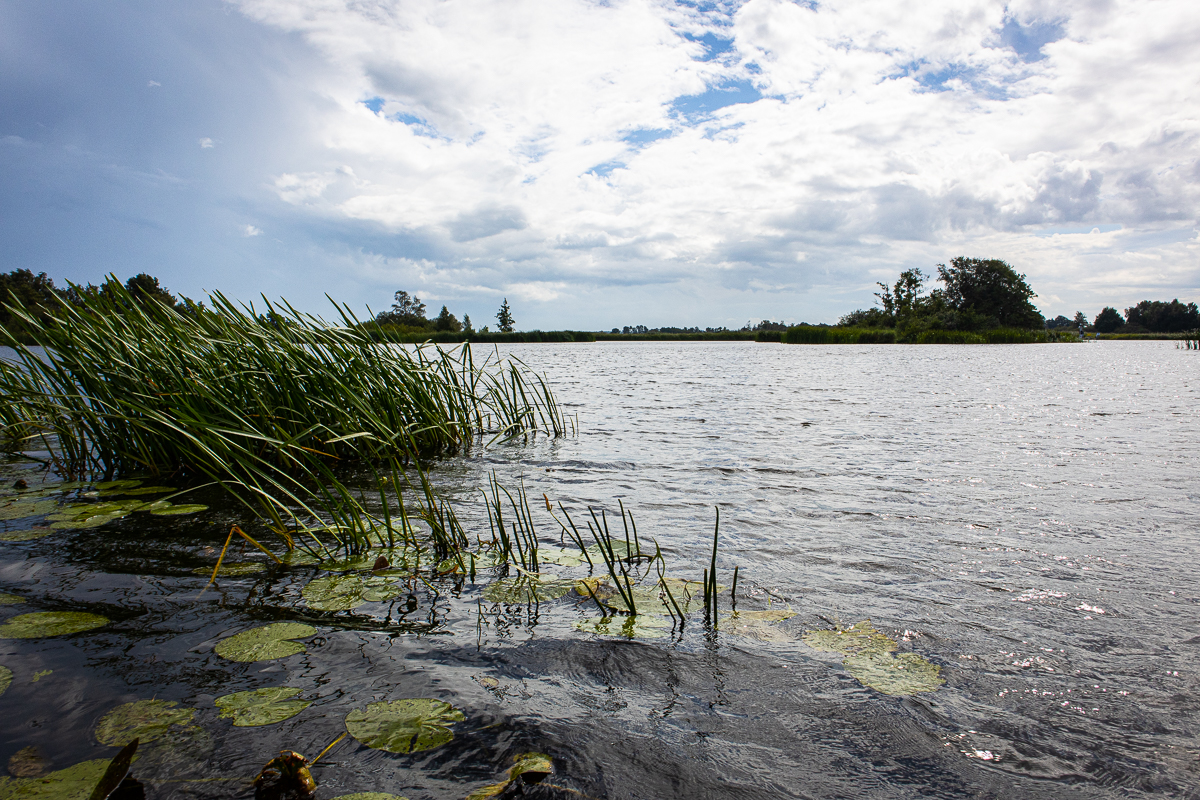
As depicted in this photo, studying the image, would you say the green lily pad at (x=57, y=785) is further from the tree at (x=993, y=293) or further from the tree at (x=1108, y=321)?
the tree at (x=1108, y=321)

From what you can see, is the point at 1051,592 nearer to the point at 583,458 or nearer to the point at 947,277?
the point at 583,458

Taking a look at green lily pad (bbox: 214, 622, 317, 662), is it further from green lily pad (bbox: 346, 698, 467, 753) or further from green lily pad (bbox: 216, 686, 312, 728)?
green lily pad (bbox: 346, 698, 467, 753)

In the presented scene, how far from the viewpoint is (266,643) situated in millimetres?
2611

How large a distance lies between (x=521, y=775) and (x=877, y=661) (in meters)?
1.71

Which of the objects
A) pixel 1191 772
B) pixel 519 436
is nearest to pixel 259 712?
pixel 1191 772

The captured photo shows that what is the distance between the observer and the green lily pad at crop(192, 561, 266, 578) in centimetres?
349

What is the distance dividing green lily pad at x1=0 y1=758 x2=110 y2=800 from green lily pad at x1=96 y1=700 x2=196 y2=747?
0.50ft

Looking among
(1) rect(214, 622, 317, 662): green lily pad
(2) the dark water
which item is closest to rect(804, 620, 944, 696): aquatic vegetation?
(2) the dark water

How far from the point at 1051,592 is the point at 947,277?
311ft

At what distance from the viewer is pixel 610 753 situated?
1.96 meters

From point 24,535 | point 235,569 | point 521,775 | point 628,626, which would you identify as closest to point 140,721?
point 521,775

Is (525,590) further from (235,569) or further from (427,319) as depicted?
(427,319)

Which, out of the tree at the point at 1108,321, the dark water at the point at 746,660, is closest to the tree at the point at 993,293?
the tree at the point at 1108,321

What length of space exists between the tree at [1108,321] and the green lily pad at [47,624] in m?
157
